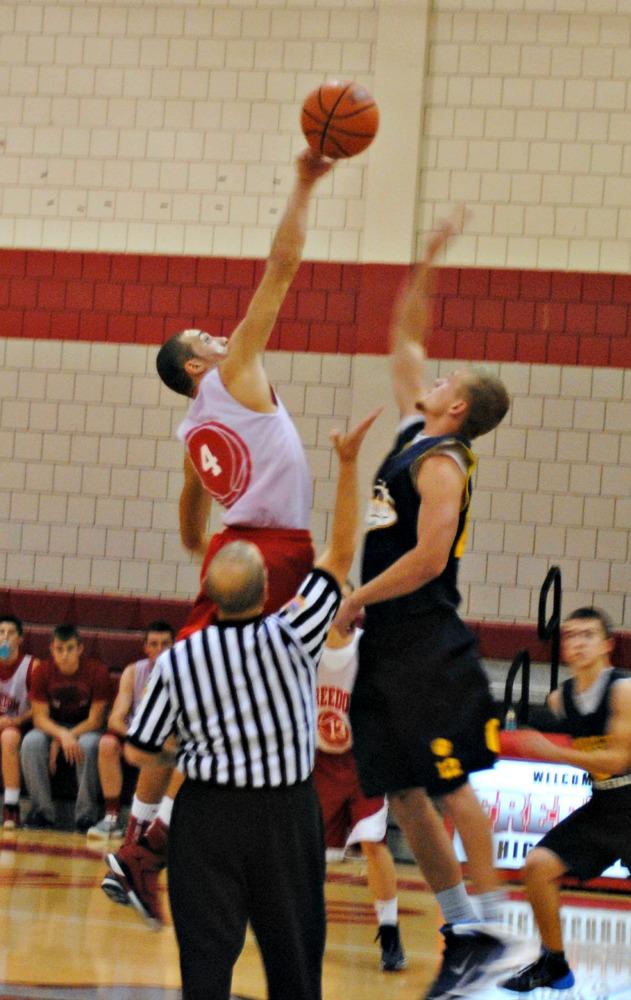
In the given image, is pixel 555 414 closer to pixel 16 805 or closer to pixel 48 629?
A: pixel 48 629

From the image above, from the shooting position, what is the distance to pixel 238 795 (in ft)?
13.8

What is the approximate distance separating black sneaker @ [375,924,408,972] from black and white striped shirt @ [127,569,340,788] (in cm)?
273

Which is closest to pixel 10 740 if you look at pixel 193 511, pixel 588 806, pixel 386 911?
pixel 386 911

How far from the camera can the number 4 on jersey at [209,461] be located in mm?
5066

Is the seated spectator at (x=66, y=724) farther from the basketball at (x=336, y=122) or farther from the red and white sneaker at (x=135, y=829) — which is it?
the basketball at (x=336, y=122)

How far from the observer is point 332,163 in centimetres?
498

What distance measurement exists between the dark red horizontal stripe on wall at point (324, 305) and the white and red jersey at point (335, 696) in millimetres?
3682

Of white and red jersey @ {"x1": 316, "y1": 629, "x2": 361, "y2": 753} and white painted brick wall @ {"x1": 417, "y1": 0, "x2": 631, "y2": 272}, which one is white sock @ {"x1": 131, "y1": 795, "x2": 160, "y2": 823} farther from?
white painted brick wall @ {"x1": 417, "y1": 0, "x2": 631, "y2": 272}

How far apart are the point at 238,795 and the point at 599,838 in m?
2.41

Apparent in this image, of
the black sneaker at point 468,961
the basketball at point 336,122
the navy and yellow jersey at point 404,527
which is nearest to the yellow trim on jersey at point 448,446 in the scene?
the navy and yellow jersey at point 404,527

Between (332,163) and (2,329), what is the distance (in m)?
7.20

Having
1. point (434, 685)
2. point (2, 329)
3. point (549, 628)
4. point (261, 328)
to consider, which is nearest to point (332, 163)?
point (261, 328)

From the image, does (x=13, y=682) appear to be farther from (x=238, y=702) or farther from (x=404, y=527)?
(x=238, y=702)

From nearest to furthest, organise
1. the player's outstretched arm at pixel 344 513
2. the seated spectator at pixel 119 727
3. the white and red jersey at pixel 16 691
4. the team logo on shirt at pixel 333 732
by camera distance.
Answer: the player's outstretched arm at pixel 344 513, the team logo on shirt at pixel 333 732, the seated spectator at pixel 119 727, the white and red jersey at pixel 16 691
